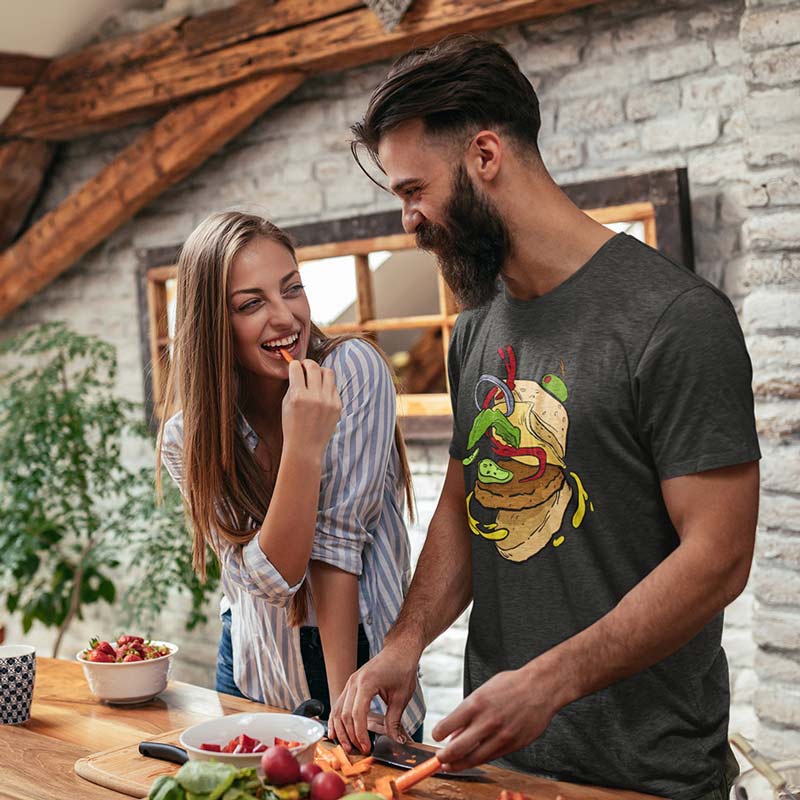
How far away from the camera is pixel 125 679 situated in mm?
2045

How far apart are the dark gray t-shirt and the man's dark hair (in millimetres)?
266

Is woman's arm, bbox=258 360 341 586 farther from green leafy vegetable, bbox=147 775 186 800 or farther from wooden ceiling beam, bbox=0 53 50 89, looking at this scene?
wooden ceiling beam, bbox=0 53 50 89

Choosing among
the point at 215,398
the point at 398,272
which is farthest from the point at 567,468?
the point at 398,272

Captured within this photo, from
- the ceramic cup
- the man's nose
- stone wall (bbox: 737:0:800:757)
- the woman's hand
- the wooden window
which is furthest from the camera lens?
the wooden window

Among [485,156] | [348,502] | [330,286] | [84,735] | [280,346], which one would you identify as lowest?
[84,735]

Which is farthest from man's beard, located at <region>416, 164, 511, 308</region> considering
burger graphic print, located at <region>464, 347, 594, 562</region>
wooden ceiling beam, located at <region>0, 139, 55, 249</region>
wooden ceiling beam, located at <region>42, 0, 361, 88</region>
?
wooden ceiling beam, located at <region>0, 139, 55, 249</region>

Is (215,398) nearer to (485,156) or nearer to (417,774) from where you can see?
(485,156)

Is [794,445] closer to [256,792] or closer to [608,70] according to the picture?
[608,70]

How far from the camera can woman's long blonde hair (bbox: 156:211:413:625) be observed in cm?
200

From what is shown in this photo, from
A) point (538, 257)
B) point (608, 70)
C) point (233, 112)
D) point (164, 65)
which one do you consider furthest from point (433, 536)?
point (164, 65)

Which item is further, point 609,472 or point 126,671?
point 126,671

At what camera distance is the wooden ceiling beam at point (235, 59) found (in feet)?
11.7

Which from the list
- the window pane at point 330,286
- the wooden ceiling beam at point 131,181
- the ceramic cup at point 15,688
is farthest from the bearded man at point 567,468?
the window pane at point 330,286

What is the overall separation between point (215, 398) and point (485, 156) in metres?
0.67
